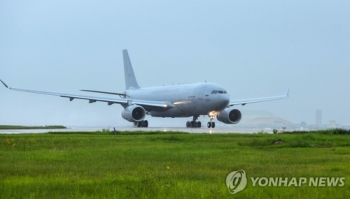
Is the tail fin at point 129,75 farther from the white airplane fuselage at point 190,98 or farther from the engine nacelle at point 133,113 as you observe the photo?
the engine nacelle at point 133,113

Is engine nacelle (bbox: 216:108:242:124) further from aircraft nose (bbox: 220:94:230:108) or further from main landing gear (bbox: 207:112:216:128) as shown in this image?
aircraft nose (bbox: 220:94:230:108)

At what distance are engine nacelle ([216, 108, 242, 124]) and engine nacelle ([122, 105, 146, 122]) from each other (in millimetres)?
7795

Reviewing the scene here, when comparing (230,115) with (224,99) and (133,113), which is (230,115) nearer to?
(224,99)

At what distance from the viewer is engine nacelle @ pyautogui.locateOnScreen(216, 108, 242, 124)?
6003cm

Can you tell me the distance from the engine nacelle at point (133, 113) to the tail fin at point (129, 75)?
18629mm

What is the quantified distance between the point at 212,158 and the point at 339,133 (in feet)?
69.6

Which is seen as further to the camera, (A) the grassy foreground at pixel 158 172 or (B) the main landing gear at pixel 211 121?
(B) the main landing gear at pixel 211 121

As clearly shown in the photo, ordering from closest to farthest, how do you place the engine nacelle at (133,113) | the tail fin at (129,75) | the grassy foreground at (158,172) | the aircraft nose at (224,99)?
the grassy foreground at (158,172) → the aircraft nose at (224,99) → the engine nacelle at (133,113) → the tail fin at (129,75)

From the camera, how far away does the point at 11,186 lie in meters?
11.7

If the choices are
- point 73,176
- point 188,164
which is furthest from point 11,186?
point 188,164

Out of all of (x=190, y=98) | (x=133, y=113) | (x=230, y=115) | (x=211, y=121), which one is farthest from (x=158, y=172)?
(x=230, y=115)

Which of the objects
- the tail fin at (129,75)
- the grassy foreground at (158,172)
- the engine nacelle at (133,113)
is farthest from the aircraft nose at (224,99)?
the grassy foreground at (158,172)

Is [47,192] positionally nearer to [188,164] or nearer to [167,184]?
[167,184]

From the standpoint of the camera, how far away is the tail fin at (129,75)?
78.1m
